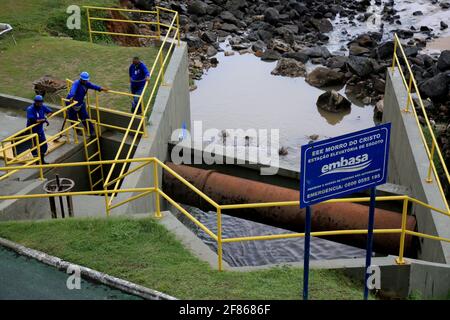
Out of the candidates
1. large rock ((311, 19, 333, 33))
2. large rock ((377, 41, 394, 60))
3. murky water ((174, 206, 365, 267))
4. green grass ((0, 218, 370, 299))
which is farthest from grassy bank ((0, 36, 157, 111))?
large rock ((311, 19, 333, 33))

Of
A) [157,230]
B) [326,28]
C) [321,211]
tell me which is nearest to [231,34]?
[326,28]

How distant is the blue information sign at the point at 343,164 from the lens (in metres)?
6.02

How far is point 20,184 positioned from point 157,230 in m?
3.43

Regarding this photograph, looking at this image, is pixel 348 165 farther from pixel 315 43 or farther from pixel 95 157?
pixel 315 43

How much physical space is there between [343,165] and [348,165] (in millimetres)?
64

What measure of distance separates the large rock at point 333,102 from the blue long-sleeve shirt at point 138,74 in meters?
12.4

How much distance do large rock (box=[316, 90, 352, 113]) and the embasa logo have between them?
18.9 m

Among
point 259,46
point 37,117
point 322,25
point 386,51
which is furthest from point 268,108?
point 37,117

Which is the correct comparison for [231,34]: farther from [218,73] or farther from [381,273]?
[381,273]

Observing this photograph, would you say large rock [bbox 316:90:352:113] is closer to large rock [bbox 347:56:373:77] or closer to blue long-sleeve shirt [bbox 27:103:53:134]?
large rock [bbox 347:56:373:77]

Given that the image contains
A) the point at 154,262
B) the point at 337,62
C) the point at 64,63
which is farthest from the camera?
the point at 337,62

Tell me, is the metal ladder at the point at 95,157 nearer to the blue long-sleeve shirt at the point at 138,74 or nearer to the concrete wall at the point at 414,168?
the blue long-sleeve shirt at the point at 138,74

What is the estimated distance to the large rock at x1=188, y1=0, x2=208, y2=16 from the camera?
1416 inches

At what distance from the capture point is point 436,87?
23.1 metres
